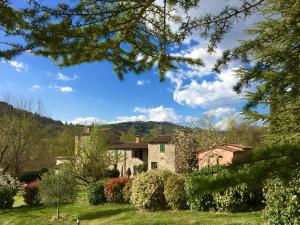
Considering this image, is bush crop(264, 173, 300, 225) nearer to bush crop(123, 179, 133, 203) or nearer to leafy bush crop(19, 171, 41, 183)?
bush crop(123, 179, 133, 203)

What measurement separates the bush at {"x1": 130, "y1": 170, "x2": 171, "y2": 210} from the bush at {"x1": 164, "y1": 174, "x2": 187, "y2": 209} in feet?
1.98

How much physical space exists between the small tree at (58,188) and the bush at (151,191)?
4.06m

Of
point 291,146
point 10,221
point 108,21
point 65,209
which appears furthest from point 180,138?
point 291,146

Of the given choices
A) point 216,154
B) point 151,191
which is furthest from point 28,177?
point 151,191

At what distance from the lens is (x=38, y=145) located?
146 feet

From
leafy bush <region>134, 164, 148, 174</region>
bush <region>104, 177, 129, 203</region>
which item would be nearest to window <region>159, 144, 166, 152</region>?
leafy bush <region>134, 164, 148, 174</region>

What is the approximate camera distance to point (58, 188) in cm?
2078

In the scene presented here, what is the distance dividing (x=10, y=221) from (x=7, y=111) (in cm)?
2531

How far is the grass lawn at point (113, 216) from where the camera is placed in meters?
14.4

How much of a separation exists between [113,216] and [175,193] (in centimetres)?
340

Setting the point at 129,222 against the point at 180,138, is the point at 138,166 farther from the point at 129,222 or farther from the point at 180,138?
the point at 129,222

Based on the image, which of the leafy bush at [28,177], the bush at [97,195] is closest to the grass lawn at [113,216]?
the bush at [97,195]

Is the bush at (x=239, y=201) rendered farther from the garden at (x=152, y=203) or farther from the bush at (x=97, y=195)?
the bush at (x=97, y=195)

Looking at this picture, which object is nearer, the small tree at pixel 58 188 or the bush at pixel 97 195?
the small tree at pixel 58 188
